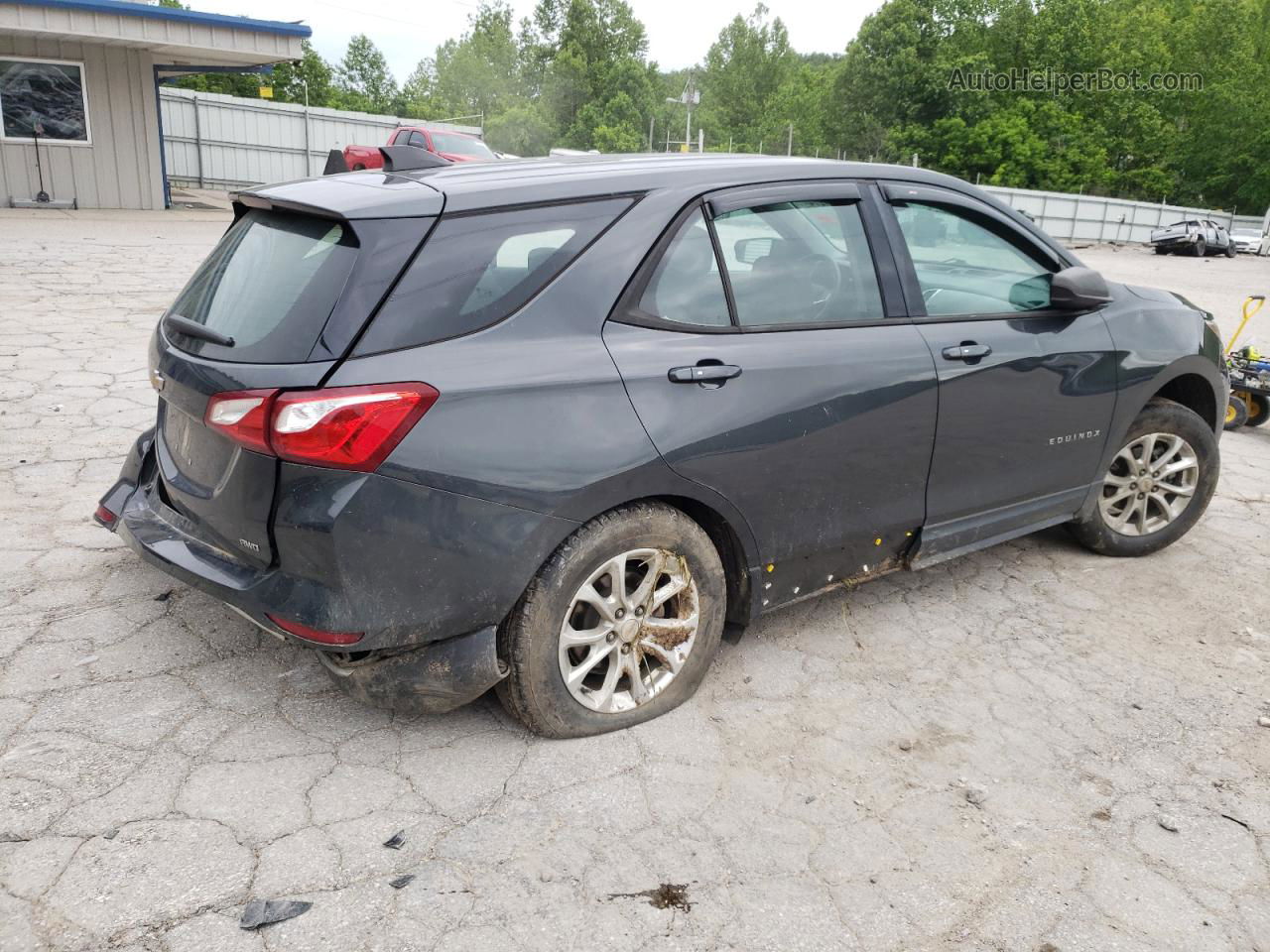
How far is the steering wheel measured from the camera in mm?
3291

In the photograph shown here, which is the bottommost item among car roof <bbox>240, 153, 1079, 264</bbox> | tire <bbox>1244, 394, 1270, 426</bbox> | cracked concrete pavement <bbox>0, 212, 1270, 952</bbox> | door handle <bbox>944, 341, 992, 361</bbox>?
cracked concrete pavement <bbox>0, 212, 1270, 952</bbox>

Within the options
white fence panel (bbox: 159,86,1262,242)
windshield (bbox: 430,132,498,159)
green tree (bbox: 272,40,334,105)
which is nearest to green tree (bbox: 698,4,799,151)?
green tree (bbox: 272,40,334,105)

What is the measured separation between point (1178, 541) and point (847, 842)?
316 cm

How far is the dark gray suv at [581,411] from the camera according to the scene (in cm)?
250

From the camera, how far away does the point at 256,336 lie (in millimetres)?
2639

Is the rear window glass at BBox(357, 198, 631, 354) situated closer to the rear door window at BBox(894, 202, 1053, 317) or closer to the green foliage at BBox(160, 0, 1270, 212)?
the rear door window at BBox(894, 202, 1053, 317)

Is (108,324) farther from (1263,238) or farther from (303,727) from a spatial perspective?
(1263,238)

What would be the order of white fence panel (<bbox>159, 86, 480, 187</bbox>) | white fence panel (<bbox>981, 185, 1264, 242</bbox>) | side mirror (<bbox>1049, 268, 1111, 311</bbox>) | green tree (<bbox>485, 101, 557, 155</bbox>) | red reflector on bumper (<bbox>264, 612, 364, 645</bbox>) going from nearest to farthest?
red reflector on bumper (<bbox>264, 612, 364, 645</bbox>) < side mirror (<bbox>1049, 268, 1111, 311</bbox>) < white fence panel (<bbox>159, 86, 480, 187</bbox>) < white fence panel (<bbox>981, 185, 1264, 242</bbox>) < green tree (<bbox>485, 101, 557, 155</bbox>)

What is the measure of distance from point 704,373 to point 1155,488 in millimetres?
2720

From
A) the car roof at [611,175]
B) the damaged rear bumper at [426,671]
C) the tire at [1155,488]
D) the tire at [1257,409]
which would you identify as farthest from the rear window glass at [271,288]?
the tire at [1257,409]

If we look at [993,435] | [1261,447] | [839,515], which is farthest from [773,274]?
[1261,447]

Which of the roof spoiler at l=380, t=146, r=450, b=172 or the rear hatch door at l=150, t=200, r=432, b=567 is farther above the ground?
the roof spoiler at l=380, t=146, r=450, b=172

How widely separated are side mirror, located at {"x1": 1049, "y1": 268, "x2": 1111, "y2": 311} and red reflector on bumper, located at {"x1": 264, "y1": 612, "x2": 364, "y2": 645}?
2.86 m

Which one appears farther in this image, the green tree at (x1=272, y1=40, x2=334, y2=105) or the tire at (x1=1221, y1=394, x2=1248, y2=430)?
the green tree at (x1=272, y1=40, x2=334, y2=105)
